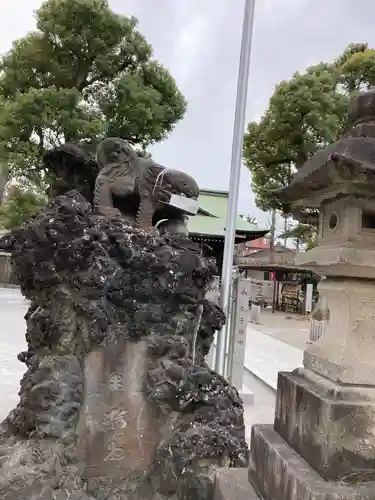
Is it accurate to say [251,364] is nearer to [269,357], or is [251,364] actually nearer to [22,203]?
[269,357]

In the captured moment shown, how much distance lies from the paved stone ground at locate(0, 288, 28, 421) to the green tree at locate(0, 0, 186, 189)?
3.82 metres

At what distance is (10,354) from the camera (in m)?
7.56

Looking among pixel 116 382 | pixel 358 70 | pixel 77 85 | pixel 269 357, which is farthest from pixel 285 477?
pixel 358 70

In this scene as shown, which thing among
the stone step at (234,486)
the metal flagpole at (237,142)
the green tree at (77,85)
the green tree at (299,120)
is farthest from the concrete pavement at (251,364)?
the green tree at (299,120)

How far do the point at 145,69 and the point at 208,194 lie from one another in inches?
202

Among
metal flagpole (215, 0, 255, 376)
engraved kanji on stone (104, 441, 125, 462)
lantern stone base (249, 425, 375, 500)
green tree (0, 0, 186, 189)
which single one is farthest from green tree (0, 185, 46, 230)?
lantern stone base (249, 425, 375, 500)

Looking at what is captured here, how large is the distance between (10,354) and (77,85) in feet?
25.3

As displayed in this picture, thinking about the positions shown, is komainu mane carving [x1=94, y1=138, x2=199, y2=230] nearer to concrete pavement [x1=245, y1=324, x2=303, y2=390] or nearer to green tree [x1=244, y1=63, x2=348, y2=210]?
concrete pavement [x1=245, y1=324, x2=303, y2=390]

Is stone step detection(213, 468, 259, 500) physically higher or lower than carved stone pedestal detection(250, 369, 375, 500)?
lower

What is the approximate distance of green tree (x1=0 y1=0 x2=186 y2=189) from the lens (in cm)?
1114

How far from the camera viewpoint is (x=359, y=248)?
176 centimetres

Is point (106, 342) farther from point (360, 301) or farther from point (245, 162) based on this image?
point (245, 162)

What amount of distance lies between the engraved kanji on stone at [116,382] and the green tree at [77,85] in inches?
356

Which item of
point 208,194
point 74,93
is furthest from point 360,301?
point 208,194
